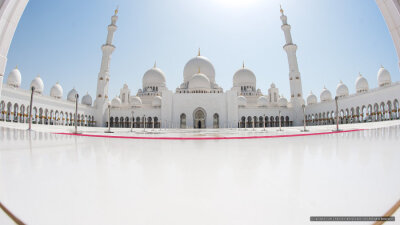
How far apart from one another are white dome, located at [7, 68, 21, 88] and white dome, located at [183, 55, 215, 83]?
21282 mm

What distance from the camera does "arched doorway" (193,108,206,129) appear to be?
2586 centimetres

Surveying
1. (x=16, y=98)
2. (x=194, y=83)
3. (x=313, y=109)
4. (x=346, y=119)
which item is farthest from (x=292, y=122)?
(x=16, y=98)

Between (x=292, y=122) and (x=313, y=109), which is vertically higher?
(x=313, y=109)

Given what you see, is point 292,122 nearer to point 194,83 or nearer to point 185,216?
point 194,83

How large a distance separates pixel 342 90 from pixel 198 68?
2088 centimetres

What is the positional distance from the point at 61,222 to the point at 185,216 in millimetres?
475

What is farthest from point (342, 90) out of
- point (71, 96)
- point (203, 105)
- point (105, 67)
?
point (71, 96)

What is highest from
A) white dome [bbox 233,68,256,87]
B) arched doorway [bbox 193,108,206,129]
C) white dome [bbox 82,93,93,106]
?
white dome [bbox 233,68,256,87]

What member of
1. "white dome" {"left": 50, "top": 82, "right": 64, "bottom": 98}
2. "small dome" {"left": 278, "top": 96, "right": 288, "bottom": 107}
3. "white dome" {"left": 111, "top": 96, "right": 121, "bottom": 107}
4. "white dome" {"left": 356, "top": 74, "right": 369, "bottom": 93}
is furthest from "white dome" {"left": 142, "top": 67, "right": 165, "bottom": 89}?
"white dome" {"left": 356, "top": 74, "right": 369, "bottom": 93}

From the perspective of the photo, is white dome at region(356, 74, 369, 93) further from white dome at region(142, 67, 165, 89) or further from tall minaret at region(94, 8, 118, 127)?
tall minaret at region(94, 8, 118, 127)

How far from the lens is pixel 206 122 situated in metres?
25.7

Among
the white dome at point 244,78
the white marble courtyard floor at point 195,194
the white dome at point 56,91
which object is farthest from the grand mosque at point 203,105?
the white marble courtyard floor at point 195,194

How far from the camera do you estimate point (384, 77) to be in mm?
22594

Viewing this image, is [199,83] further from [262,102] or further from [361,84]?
[361,84]
